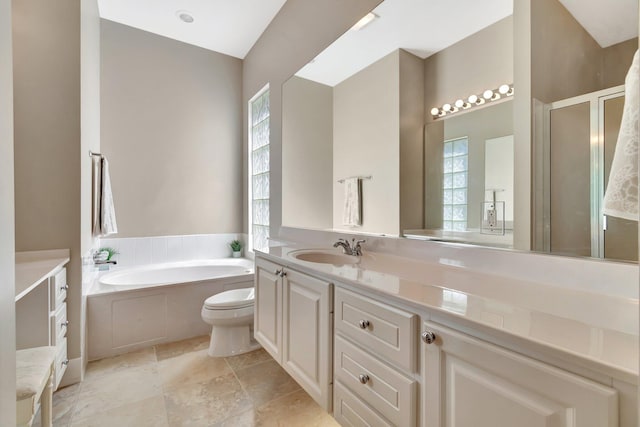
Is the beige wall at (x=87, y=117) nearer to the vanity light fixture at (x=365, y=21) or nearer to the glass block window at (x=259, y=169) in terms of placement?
the glass block window at (x=259, y=169)

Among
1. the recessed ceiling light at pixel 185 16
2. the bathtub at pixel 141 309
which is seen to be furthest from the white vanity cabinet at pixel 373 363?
the recessed ceiling light at pixel 185 16

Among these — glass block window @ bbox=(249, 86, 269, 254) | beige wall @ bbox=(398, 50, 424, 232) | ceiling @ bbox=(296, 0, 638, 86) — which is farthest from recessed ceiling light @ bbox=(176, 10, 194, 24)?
beige wall @ bbox=(398, 50, 424, 232)

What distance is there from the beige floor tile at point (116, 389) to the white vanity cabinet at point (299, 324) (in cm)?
79

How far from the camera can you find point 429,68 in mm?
1472

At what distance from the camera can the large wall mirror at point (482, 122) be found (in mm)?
910

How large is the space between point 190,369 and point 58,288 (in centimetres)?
97

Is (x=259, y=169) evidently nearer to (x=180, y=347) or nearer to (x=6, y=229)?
(x=180, y=347)

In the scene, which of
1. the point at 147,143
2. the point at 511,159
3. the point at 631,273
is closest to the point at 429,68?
the point at 511,159

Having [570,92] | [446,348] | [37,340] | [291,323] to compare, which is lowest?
[37,340]

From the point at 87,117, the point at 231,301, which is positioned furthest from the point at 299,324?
the point at 87,117

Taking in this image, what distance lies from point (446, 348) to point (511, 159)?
771 millimetres

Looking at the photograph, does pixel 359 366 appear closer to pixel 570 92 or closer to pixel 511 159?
pixel 511 159

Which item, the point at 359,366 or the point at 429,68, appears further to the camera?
the point at 429,68

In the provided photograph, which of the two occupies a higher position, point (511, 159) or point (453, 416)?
point (511, 159)
